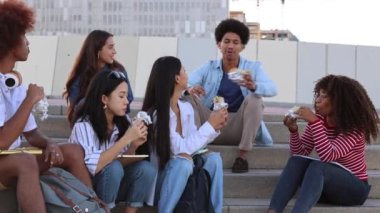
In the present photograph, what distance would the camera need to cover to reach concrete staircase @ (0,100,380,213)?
3795 millimetres

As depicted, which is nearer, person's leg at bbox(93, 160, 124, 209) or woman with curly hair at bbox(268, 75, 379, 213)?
person's leg at bbox(93, 160, 124, 209)

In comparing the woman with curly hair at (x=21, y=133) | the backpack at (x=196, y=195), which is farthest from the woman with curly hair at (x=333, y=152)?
the woman with curly hair at (x=21, y=133)

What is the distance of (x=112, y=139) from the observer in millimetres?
3441

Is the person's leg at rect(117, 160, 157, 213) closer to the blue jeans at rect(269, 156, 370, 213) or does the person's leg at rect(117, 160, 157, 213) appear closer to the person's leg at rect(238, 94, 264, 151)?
the blue jeans at rect(269, 156, 370, 213)

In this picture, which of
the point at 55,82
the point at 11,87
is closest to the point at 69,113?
A: the point at 11,87

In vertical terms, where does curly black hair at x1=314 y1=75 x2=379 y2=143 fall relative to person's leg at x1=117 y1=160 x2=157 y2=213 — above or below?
above

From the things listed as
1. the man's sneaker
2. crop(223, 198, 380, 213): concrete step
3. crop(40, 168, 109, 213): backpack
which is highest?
crop(40, 168, 109, 213): backpack

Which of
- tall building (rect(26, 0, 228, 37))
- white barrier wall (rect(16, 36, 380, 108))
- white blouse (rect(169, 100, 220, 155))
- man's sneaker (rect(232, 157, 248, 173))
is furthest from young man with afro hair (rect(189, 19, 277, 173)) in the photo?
tall building (rect(26, 0, 228, 37))

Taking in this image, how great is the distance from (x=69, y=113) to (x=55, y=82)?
15.4 ft

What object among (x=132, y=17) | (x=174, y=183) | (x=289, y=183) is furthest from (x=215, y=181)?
(x=132, y=17)

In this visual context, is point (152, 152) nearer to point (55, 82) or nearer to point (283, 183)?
point (283, 183)

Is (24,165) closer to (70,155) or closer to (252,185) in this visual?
(70,155)

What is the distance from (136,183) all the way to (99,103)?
1.79 ft

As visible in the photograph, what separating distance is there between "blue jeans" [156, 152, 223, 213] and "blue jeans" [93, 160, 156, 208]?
9cm
